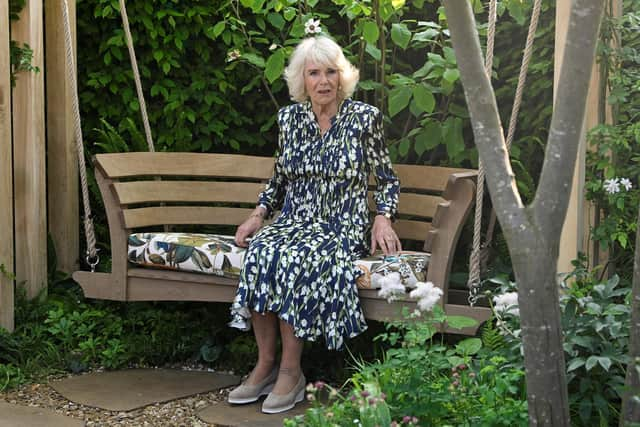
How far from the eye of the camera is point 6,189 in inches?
162

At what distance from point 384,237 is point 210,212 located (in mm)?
1062

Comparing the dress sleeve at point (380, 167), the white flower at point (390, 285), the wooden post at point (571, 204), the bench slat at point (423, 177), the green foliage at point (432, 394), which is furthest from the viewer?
the bench slat at point (423, 177)

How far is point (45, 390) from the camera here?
12.5ft

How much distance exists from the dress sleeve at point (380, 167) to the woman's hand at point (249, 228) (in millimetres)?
516

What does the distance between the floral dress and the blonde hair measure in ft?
0.23

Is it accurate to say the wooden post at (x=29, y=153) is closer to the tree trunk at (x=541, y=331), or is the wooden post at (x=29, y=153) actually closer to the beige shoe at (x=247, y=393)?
the beige shoe at (x=247, y=393)

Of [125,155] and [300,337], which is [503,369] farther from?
[125,155]

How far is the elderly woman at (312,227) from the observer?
3459mm

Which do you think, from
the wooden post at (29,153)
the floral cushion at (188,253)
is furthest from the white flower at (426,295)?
the wooden post at (29,153)

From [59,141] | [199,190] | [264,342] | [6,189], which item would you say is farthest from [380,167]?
[59,141]

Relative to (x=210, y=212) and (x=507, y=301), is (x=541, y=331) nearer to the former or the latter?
(x=507, y=301)

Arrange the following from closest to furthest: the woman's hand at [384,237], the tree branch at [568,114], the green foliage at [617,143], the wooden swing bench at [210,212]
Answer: the tree branch at [568,114]
the wooden swing bench at [210,212]
the green foliage at [617,143]
the woman's hand at [384,237]

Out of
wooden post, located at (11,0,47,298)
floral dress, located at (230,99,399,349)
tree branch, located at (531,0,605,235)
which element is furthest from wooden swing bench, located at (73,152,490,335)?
tree branch, located at (531,0,605,235)

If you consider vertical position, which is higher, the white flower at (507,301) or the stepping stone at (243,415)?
the white flower at (507,301)
